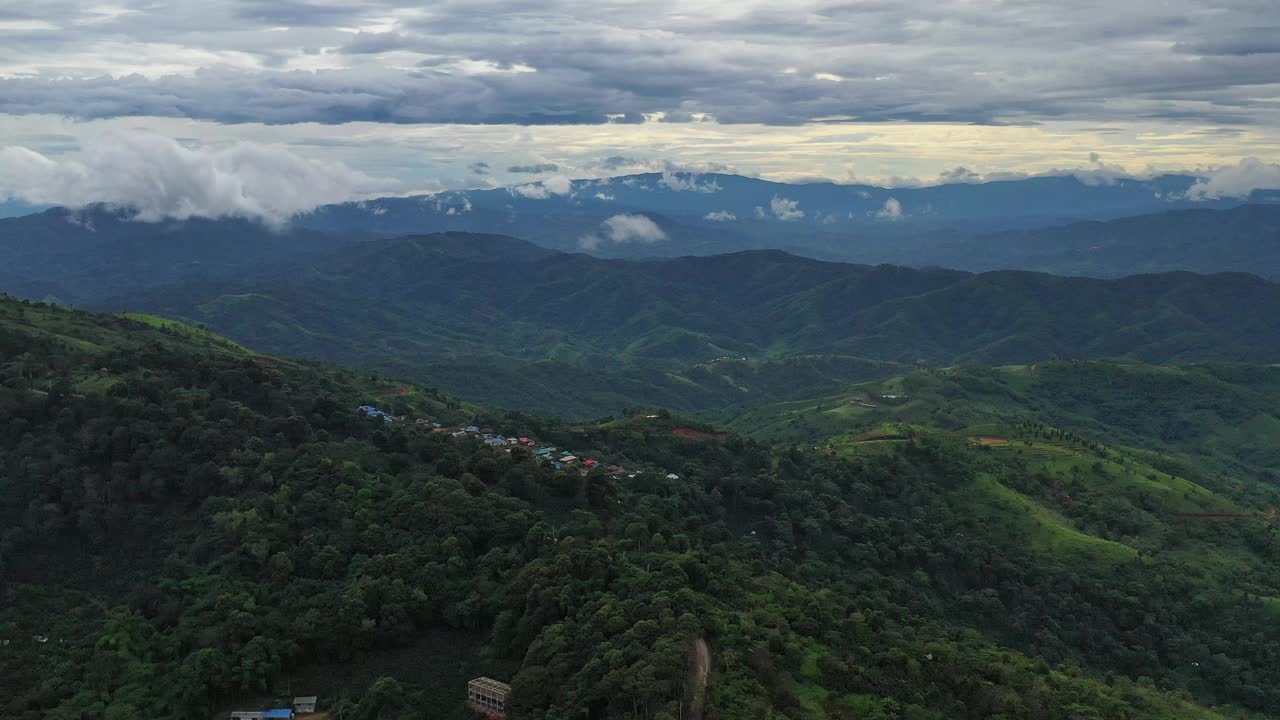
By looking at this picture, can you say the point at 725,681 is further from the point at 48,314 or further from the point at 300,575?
the point at 48,314

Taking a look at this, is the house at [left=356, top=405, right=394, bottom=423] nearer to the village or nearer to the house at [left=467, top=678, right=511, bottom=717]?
the village

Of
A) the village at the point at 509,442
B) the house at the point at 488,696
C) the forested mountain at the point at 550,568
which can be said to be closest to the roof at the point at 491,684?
the house at the point at 488,696

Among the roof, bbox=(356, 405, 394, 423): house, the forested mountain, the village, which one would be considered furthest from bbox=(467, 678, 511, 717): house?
bbox=(356, 405, 394, 423): house

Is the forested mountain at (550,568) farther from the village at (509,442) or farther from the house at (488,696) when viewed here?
the village at (509,442)

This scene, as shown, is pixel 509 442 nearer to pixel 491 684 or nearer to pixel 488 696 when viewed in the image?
pixel 491 684

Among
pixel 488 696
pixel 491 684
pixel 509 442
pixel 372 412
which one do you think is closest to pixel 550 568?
pixel 491 684

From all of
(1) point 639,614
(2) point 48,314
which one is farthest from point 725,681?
(2) point 48,314
